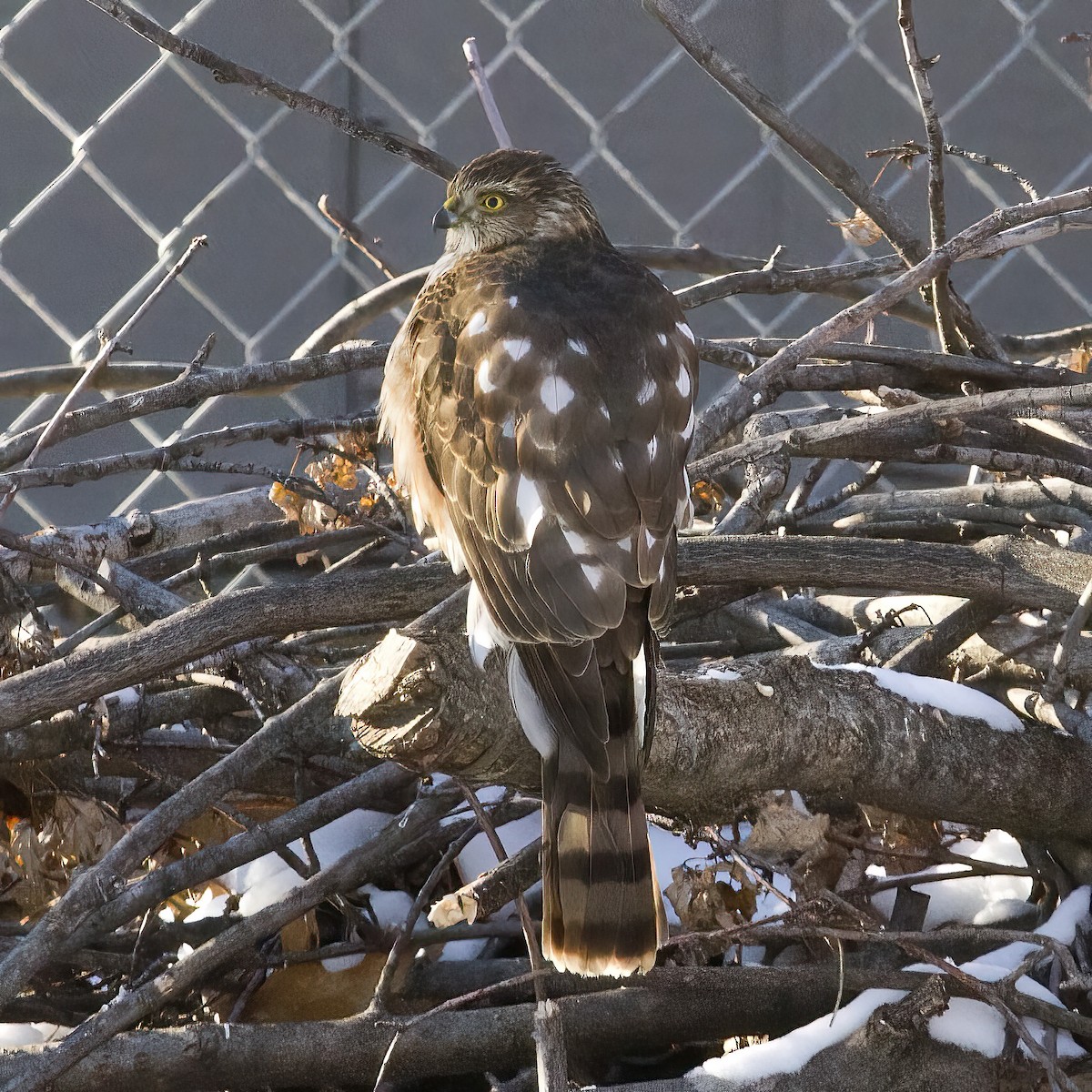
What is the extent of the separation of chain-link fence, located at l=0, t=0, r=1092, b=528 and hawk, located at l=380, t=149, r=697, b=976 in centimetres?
220

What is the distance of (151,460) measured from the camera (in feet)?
7.50

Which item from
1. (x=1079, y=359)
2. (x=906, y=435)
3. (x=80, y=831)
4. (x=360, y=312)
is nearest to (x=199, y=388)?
(x=80, y=831)

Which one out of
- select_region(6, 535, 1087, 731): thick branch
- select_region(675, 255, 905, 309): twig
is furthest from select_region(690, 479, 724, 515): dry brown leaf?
select_region(6, 535, 1087, 731): thick branch

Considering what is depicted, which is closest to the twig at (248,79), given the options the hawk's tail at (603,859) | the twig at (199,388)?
the twig at (199,388)

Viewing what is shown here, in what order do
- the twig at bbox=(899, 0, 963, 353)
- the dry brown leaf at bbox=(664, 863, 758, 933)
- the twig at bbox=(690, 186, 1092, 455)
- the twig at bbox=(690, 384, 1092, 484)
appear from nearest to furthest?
the dry brown leaf at bbox=(664, 863, 758, 933), the twig at bbox=(690, 186, 1092, 455), the twig at bbox=(690, 384, 1092, 484), the twig at bbox=(899, 0, 963, 353)

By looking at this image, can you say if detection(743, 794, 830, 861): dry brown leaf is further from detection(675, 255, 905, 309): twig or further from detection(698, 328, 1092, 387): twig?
detection(675, 255, 905, 309): twig

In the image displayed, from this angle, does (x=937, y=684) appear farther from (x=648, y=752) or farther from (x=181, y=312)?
(x=181, y=312)

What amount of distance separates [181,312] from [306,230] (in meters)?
0.48

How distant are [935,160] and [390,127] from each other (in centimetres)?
230

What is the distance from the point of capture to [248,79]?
2438 millimetres

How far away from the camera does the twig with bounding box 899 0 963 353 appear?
221 cm

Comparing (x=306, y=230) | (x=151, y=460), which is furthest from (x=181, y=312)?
(x=151, y=460)

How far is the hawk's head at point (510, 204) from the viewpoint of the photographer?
246 cm

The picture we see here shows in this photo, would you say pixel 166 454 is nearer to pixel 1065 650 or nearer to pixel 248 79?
pixel 248 79
